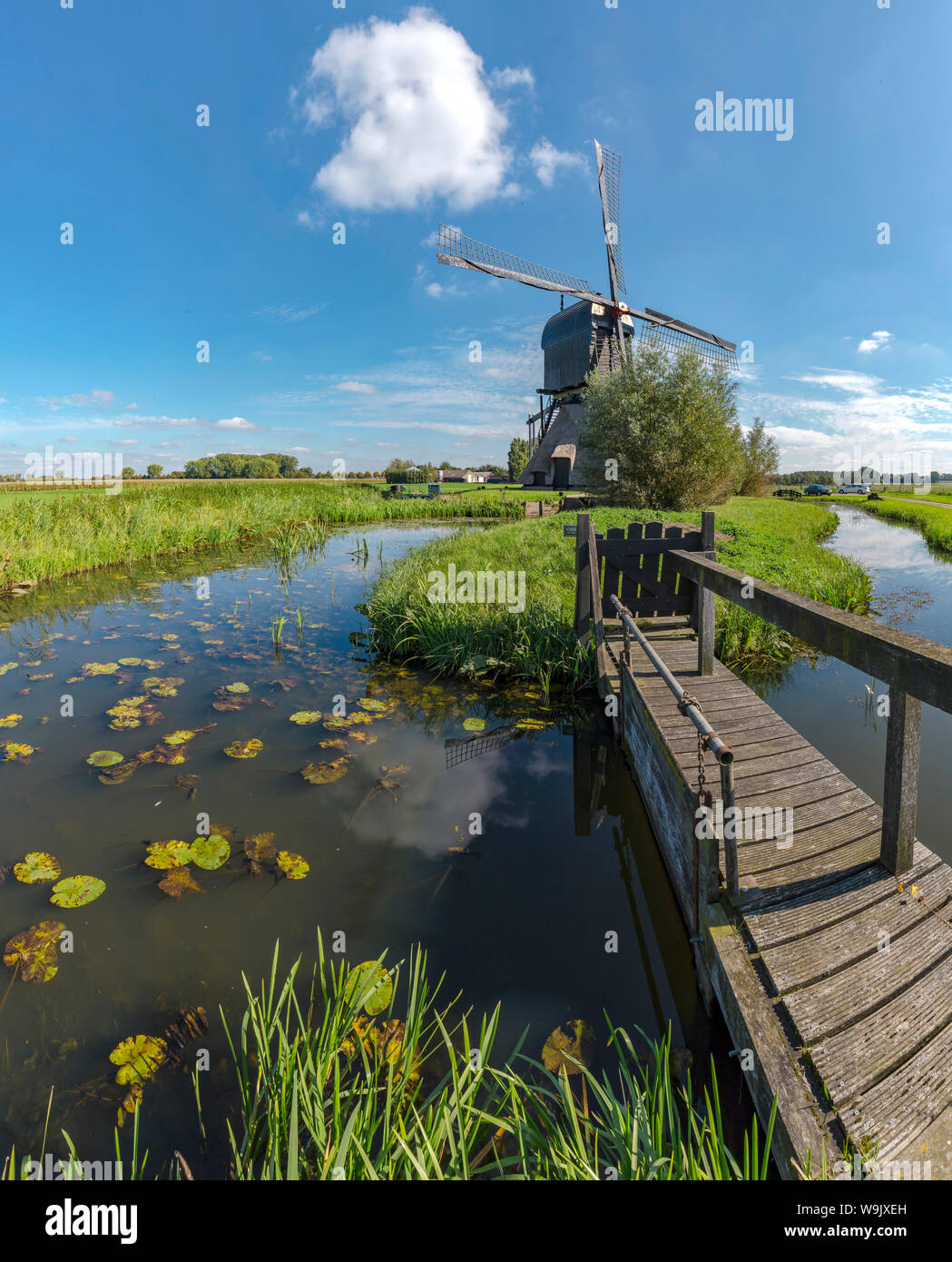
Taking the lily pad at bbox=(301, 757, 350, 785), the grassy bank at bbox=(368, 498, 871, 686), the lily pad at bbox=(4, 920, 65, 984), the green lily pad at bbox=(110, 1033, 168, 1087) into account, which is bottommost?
the green lily pad at bbox=(110, 1033, 168, 1087)

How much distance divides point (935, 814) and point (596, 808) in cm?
279

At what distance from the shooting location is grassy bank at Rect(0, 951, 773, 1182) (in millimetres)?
1600

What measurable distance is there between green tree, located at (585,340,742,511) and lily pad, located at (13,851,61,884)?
71.3 feet

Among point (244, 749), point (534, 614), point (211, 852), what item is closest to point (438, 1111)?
point (211, 852)

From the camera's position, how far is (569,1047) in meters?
2.62

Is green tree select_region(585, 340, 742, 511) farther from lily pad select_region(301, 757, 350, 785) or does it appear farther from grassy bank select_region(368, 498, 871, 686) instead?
lily pad select_region(301, 757, 350, 785)

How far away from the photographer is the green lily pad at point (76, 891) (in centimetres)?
351

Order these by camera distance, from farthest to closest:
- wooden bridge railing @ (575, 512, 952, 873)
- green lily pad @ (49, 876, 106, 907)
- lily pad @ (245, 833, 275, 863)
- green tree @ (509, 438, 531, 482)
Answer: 1. green tree @ (509, 438, 531, 482)
2. lily pad @ (245, 833, 275, 863)
3. green lily pad @ (49, 876, 106, 907)
4. wooden bridge railing @ (575, 512, 952, 873)

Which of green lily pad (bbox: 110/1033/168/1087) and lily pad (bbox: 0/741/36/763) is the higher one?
lily pad (bbox: 0/741/36/763)

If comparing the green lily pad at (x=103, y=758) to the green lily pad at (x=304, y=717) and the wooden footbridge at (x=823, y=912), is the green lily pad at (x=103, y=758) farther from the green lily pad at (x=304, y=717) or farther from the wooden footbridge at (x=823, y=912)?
the wooden footbridge at (x=823, y=912)

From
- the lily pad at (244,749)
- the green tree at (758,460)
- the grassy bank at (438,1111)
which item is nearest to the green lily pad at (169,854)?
the lily pad at (244,749)

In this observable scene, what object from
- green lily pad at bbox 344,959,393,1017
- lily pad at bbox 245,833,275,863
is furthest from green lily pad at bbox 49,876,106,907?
green lily pad at bbox 344,959,393,1017
